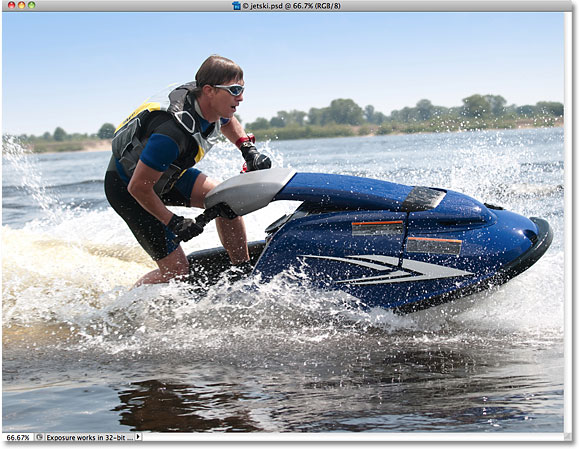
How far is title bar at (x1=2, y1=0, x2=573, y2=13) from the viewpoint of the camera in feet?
10.0

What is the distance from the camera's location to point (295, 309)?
3.88 meters

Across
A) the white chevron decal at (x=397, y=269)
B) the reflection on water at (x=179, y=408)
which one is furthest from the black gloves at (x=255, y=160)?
the reflection on water at (x=179, y=408)

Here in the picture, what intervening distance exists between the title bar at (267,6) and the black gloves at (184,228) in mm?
1122

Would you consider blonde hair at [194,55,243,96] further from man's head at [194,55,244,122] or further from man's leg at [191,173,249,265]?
→ man's leg at [191,173,249,265]

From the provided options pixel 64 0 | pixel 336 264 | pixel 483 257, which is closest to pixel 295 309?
pixel 336 264

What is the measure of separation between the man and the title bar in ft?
2.02

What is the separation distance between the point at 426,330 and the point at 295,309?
76 centimetres

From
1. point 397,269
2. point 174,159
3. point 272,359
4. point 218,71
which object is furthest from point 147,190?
point 397,269

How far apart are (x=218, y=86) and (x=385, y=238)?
1.24 m

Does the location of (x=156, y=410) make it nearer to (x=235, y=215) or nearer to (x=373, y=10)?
(x=235, y=215)

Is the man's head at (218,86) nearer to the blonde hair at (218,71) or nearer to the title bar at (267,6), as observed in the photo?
the blonde hair at (218,71)

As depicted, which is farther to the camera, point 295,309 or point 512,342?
→ point 295,309

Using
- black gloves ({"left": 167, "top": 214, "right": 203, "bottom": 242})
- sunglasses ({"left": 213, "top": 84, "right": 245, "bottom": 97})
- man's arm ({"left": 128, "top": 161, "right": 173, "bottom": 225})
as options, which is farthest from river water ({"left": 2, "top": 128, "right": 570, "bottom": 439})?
sunglasses ({"left": 213, "top": 84, "right": 245, "bottom": 97})

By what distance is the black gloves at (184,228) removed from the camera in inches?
143
